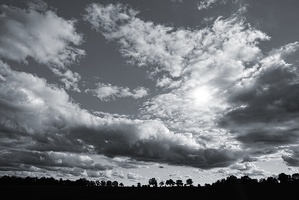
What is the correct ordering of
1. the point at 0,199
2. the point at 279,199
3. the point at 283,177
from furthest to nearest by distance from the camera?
the point at 283,177 < the point at 279,199 < the point at 0,199

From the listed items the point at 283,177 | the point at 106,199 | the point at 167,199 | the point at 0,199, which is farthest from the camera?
the point at 283,177

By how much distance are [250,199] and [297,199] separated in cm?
1098

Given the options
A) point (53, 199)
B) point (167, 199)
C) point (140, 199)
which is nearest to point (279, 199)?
point (167, 199)

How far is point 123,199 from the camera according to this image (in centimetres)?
7444

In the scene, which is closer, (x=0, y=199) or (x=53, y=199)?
(x=0, y=199)

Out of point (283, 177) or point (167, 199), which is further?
point (283, 177)

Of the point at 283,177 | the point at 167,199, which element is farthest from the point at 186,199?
the point at 283,177

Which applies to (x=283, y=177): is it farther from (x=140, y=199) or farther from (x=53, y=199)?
(x=53, y=199)

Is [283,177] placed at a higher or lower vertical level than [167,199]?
higher

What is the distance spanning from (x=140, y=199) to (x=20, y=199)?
32.4 metres

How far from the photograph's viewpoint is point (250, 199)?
66125mm

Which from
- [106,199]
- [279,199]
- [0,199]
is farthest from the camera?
[106,199]

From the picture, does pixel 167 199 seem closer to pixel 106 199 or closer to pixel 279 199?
pixel 106 199

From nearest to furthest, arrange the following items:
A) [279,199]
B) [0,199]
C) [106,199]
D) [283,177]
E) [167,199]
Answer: [0,199]
[279,199]
[106,199]
[167,199]
[283,177]
